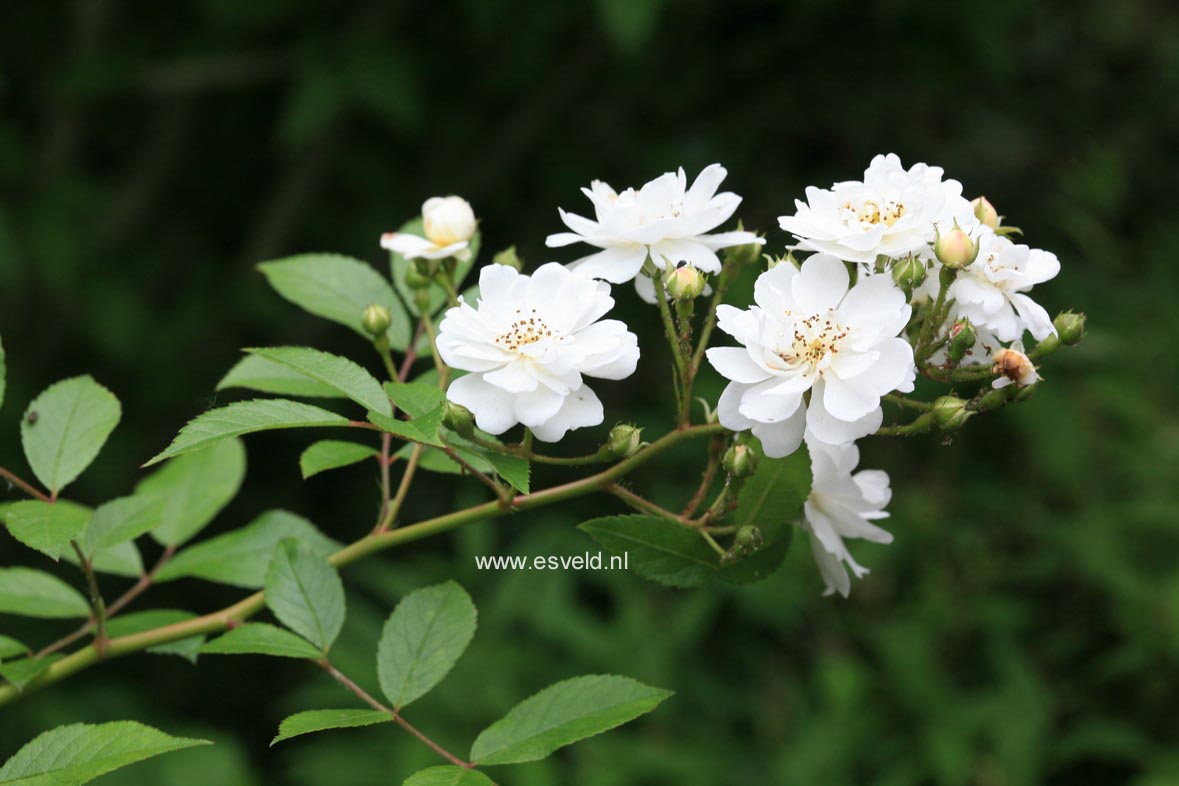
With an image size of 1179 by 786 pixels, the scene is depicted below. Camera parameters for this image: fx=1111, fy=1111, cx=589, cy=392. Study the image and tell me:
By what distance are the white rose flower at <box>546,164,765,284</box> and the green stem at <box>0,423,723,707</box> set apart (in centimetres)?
19

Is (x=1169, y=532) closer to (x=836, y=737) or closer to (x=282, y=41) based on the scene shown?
(x=836, y=737)

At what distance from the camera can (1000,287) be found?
1138 mm

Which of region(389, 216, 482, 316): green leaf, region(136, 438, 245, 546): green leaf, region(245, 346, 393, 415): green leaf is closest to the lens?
region(245, 346, 393, 415): green leaf

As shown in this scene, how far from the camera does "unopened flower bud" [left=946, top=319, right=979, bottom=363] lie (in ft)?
3.66

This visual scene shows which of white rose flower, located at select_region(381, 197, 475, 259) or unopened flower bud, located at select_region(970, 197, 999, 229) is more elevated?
unopened flower bud, located at select_region(970, 197, 999, 229)

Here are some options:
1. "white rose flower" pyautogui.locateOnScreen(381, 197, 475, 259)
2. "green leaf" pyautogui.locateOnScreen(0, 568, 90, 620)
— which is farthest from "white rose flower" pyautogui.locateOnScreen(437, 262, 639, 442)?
"green leaf" pyautogui.locateOnScreen(0, 568, 90, 620)

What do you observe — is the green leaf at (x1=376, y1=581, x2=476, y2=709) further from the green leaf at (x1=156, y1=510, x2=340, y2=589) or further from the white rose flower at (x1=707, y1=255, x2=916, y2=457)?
the white rose flower at (x1=707, y1=255, x2=916, y2=457)

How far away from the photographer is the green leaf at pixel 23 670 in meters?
1.15

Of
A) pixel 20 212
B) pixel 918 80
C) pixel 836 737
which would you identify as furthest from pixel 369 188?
pixel 836 737

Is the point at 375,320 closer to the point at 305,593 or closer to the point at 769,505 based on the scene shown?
the point at 305,593

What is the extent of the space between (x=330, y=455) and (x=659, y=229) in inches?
18.2

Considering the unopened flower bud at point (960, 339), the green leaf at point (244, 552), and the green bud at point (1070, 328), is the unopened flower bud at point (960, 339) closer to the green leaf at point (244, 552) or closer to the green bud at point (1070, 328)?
the green bud at point (1070, 328)

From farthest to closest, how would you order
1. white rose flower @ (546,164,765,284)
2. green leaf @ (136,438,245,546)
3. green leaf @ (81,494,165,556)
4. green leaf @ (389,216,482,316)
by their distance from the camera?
green leaf @ (136,438,245,546) → green leaf @ (389,216,482,316) → green leaf @ (81,494,165,556) → white rose flower @ (546,164,765,284)

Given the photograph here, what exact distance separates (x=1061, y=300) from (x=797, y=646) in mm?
1466
